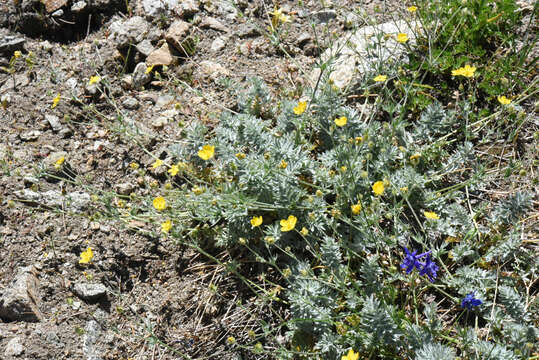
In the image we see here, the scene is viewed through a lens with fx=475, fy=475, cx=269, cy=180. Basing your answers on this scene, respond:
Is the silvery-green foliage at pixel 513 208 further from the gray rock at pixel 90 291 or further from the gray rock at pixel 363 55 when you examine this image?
the gray rock at pixel 90 291

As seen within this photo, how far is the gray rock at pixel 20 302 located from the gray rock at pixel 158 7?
2584mm

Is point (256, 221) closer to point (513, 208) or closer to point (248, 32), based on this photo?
point (513, 208)

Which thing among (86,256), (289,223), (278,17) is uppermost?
(278,17)

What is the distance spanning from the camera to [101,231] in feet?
10.8

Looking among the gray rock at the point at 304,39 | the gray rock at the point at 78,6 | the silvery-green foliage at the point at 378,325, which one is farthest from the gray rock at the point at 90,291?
the gray rock at the point at 78,6

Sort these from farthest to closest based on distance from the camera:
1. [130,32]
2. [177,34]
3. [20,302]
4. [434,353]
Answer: [130,32], [177,34], [20,302], [434,353]

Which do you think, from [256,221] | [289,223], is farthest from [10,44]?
[289,223]

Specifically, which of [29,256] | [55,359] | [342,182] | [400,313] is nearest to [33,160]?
[29,256]

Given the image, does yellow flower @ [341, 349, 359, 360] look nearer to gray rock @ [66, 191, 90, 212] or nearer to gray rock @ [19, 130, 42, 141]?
gray rock @ [66, 191, 90, 212]

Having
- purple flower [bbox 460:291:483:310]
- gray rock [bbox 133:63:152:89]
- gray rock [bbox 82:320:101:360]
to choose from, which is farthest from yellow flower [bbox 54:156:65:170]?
purple flower [bbox 460:291:483:310]

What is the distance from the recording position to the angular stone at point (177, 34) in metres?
4.11

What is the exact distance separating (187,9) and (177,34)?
1.12ft

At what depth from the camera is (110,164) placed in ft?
12.0

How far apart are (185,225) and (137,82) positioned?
1.53 m
